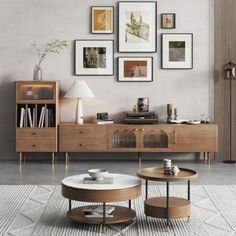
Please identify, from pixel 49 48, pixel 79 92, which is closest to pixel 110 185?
pixel 79 92

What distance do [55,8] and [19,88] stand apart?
1.31 m

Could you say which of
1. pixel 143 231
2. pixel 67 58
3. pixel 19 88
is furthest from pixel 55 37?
pixel 143 231

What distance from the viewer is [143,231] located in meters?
4.17

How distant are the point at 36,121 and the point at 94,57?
50.5 inches

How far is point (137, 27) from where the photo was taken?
8.10 metres

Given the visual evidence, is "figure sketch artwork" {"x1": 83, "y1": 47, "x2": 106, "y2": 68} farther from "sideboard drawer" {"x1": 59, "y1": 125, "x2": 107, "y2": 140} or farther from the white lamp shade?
"sideboard drawer" {"x1": 59, "y1": 125, "x2": 107, "y2": 140}

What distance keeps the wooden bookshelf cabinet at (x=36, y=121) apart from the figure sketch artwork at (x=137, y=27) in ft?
4.34

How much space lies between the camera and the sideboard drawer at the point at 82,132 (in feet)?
25.4

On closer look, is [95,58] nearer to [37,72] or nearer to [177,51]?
[37,72]

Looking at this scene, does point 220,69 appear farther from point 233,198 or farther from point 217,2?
point 233,198

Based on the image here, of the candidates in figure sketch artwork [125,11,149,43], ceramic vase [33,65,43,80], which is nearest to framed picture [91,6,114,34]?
figure sketch artwork [125,11,149,43]

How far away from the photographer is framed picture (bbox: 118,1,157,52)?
8.09 m

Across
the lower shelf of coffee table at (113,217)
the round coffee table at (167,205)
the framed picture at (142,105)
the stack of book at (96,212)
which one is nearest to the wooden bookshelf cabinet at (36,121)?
the framed picture at (142,105)

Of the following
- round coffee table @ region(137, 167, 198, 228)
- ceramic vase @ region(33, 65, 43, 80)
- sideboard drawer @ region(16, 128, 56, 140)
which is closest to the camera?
round coffee table @ region(137, 167, 198, 228)
